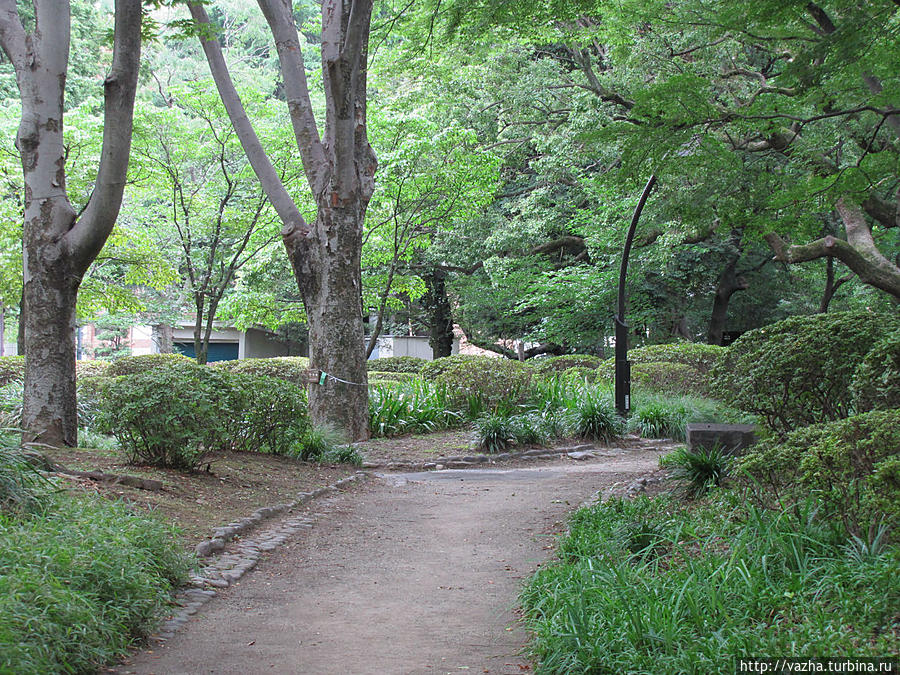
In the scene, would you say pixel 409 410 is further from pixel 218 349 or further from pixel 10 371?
pixel 218 349

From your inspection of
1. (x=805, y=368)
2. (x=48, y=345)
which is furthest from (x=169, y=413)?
(x=805, y=368)

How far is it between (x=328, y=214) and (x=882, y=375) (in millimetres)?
8178

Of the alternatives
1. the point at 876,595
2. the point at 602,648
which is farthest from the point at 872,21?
the point at 602,648

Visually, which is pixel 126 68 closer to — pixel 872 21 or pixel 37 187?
pixel 37 187

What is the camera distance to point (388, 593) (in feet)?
16.5

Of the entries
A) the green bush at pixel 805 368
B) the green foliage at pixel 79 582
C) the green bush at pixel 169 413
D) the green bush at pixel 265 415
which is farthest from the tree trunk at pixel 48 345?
the green bush at pixel 805 368

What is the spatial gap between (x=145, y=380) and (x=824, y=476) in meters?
6.12

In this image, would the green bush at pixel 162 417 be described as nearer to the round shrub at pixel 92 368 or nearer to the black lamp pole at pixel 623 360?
the black lamp pole at pixel 623 360

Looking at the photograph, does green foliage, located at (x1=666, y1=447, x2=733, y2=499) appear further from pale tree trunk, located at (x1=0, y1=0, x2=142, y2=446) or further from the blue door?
the blue door

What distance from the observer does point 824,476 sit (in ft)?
13.3

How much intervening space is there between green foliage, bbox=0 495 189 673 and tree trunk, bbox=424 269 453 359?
23.4 metres

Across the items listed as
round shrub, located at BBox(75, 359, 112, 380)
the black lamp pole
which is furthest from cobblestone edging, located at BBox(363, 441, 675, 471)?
round shrub, located at BBox(75, 359, 112, 380)

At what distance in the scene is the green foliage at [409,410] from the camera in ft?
42.2

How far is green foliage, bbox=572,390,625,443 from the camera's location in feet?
41.1
